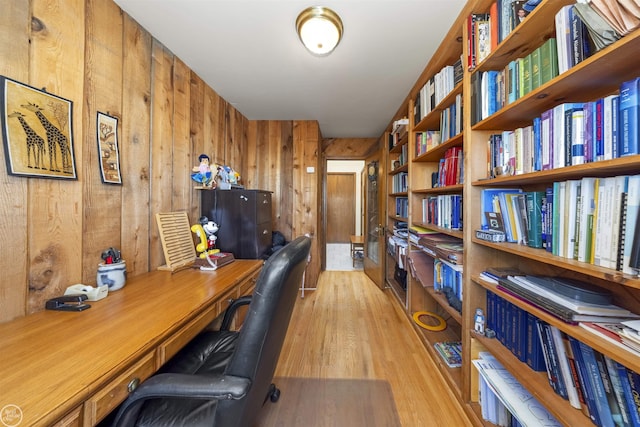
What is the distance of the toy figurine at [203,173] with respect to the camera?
193 centimetres

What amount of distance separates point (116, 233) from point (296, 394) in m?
1.48

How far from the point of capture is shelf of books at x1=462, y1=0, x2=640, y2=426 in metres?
0.68

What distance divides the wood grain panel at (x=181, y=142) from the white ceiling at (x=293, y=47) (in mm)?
156

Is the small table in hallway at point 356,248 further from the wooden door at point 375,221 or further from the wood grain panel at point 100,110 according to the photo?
the wood grain panel at point 100,110

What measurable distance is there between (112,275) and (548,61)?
2227 mm

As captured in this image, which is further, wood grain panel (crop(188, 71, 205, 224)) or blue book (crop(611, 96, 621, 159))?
wood grain panel (crop(188, 71, 205, 224))

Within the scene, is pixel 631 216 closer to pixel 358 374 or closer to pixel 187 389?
pixel 187 389

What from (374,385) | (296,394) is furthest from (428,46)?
(296,394)

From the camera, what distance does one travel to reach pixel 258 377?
692 millimetres

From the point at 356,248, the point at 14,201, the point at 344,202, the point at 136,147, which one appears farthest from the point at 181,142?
the point at 344,202

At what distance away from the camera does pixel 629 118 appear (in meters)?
0.66

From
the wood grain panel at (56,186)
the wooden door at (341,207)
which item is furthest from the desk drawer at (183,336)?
the wooden door at (341,207)

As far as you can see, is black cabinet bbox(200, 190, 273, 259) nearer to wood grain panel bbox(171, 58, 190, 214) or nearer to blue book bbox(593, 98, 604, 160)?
wood grain panel bbox(171, 58, 190, 214)

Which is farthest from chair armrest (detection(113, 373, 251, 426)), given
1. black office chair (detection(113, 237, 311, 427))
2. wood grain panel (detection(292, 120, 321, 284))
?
wood grain panel (detection(292, 120, 321, 284))
